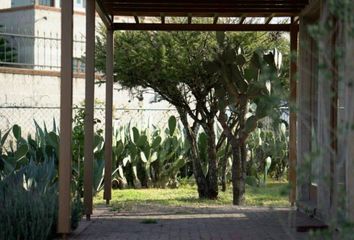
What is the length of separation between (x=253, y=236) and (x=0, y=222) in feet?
10.2

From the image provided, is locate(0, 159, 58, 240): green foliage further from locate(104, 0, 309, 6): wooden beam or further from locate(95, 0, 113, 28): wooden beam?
locate(104, 0, 309, 6): wooden beam

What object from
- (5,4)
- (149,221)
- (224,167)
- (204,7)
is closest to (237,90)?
(204,7)

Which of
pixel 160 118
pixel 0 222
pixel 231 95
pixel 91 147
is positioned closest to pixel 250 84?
pixel 231 95

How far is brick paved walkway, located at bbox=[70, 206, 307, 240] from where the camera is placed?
8.55 metres

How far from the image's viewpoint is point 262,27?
483 inches

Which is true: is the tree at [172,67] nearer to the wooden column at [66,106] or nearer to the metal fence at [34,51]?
the wooden column at [66,106]

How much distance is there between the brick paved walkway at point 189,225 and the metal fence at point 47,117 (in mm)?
6434

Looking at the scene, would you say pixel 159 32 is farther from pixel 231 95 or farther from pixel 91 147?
pixel 91 147

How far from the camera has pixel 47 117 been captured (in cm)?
1900

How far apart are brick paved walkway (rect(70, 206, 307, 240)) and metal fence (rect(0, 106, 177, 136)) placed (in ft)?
21.1

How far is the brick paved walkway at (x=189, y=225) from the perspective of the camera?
28.0ft

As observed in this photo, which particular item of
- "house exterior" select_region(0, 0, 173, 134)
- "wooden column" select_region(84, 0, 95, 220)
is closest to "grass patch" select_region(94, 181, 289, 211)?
"wooden column" select_region(84, 0, 95, 220)

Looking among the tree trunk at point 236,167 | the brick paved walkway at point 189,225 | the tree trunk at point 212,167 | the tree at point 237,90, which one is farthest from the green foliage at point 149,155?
the brick paved walkway at point 189,225

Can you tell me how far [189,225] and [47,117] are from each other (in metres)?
10.1
